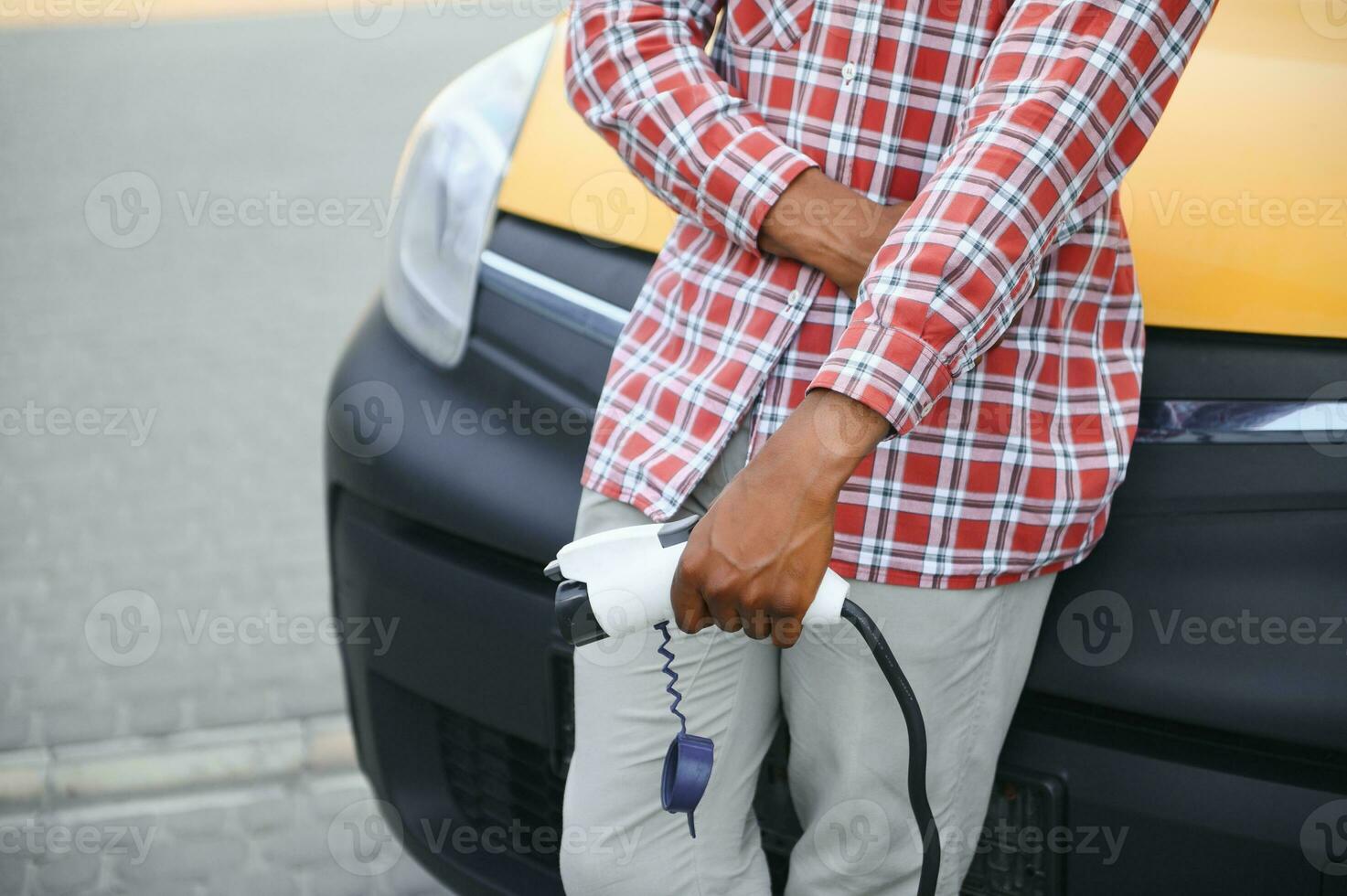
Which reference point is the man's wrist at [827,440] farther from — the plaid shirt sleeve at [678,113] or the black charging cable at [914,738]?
the plaid shirt sleeve at [678,113]

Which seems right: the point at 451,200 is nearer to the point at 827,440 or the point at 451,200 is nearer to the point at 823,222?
the point at 823,222

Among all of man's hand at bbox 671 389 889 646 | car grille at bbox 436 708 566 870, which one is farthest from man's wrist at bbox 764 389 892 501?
car grille at bbox 436 708 566 870

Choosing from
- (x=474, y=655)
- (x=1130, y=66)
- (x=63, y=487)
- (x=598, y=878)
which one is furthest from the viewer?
(x=63, y=487)

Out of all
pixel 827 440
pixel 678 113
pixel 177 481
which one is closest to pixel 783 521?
pixel 827 440

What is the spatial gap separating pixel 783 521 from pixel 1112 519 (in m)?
0.50

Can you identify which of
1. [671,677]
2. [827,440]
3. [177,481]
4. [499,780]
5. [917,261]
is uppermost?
[917,261]

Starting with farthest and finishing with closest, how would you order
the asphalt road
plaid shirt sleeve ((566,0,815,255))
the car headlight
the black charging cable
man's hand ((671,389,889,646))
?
1. the asphalt road
2. the car headlight
3. plaid shirt sleeve ((566,0,815,255))
4. the black charging cable
5. man's hand ((671,389,889,646))

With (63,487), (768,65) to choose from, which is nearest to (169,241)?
(63,487)

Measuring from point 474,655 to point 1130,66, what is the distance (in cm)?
108

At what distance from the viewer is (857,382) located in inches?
48.9

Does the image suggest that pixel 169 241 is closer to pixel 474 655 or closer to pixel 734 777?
pixel 474 655

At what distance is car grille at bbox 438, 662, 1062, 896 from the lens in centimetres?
161

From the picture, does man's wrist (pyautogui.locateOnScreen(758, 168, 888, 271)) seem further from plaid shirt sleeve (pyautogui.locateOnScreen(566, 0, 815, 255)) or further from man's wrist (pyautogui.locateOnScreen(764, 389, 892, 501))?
man's wrist (pyautogui.locateOnScreen(764, 389, 892, 501))

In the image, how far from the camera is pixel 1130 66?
129 centimetres
